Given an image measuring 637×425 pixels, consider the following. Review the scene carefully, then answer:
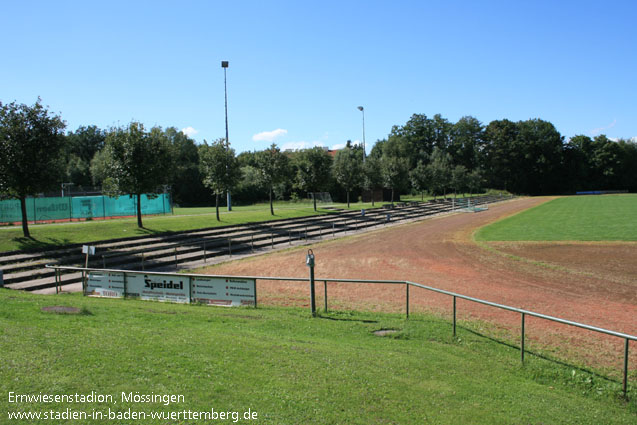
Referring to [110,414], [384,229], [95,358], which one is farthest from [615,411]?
[384,229]

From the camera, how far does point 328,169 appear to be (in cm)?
4612

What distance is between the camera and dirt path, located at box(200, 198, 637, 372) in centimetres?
1070

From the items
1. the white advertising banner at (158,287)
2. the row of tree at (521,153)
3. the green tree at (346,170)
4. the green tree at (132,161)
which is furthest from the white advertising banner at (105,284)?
the row of tree at (521,153)

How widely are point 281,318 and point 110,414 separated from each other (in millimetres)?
6263

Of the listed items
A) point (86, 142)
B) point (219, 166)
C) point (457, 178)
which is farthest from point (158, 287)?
point (86, 142)

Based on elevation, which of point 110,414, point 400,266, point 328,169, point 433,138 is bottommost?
point 400,266

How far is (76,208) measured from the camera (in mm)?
32562

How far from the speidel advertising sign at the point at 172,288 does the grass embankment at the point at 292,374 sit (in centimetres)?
311

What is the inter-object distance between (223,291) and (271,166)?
28.0 metres

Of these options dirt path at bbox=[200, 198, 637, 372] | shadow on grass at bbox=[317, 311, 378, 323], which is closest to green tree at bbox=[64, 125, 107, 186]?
dirt path at bbox=[200, 198, 637, 372]

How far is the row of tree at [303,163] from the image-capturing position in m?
20.9

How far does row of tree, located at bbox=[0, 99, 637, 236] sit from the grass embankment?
15.2m

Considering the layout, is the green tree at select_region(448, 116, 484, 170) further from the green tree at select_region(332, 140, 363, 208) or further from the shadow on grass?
the shadow on grass

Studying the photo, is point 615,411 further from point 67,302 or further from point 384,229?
point 384,229
